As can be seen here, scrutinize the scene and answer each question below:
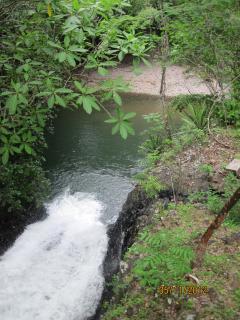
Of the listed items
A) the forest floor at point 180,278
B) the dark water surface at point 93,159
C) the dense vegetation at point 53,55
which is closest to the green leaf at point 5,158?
the dense vegetation at point 53,55

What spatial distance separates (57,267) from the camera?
636cm

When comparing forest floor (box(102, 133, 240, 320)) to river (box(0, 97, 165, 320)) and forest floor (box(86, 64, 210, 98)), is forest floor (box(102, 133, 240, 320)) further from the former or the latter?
forest floor (box(86, 64, 210, 98))

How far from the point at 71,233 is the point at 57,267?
115cm

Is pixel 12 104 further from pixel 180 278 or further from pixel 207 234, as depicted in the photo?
pixel 180 278

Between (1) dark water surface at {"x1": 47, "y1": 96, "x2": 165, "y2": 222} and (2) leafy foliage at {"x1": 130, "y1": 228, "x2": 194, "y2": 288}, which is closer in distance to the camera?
(2) leafy foliage at {"x1": 130, "y1": 228, "x2": 194, "y2": 288}

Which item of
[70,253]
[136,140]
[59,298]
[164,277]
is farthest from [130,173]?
[164,277]

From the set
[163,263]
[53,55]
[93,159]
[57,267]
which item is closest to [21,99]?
[53,55]

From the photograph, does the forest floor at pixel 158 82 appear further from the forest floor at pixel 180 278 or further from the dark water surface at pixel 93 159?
the forest floor at pixel 180 278

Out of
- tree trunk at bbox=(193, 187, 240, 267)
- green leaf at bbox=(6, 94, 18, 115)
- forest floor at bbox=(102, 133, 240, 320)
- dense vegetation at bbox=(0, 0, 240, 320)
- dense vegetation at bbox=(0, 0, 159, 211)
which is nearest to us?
green leaf at bbox=(6, 94, 18, 115)

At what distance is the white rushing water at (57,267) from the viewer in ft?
17.7

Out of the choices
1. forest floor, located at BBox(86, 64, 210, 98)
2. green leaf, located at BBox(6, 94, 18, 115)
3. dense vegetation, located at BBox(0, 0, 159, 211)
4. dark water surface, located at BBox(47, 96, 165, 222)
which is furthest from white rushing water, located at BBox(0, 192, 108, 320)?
forest floor, located at BBox(86, 64, 210, 98)

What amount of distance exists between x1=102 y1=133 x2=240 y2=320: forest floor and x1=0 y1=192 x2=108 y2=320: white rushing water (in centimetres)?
121

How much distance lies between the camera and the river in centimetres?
554

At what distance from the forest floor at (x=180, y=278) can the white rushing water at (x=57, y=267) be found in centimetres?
121
